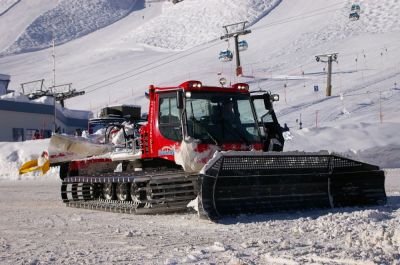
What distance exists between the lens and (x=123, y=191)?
11047mm

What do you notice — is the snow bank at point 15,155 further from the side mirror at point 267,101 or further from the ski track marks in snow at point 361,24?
the ski track marks in snow at point 361,24

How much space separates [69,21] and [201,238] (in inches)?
3718

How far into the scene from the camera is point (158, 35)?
8125 centimetres

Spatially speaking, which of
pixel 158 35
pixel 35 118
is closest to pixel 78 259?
pixel 35 118

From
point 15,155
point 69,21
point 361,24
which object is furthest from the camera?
point 69,21

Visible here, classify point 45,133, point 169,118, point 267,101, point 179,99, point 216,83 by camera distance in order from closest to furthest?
point 179,99 < point 169,118 < point 267,101 < point 45,133 < point 216,83

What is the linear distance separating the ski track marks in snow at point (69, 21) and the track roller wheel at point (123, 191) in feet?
253

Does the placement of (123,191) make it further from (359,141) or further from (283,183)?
(359,141)

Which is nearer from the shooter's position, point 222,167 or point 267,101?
point 222,167

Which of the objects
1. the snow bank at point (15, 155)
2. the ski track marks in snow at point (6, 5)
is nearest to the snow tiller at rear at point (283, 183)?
the snow bank at point (15, 155)

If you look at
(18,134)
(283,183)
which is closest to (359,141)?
(283,183)

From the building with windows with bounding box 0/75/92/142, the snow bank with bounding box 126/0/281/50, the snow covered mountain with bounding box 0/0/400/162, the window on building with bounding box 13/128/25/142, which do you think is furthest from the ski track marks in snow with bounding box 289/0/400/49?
the window on building with bounding box 13/128/25/142

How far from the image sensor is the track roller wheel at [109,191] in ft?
38.0

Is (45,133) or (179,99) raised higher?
(179,99)
